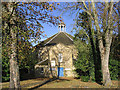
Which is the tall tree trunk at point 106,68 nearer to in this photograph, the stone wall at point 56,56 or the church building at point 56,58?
the church building at point 56,58

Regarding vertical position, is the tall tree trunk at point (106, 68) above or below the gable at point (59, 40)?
below

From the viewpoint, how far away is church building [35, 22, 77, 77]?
80.9 feet

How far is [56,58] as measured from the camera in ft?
84.6

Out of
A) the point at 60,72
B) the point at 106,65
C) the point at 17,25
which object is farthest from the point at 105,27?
the point at 60,72

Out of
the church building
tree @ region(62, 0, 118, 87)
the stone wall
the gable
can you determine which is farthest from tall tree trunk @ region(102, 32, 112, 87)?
the gable

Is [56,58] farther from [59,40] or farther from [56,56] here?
[59,40]

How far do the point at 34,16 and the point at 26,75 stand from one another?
20.0 metres

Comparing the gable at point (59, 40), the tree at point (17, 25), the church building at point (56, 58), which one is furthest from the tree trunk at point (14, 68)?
the gable at point (59, 40)

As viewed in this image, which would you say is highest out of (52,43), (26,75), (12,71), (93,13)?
(93,13)

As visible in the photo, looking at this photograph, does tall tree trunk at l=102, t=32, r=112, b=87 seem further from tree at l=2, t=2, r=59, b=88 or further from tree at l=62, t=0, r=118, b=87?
tree at l=2, t=2, r=59, b=88

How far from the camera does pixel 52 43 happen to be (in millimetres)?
26547

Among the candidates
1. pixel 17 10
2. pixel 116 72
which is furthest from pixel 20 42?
pixel 116 72

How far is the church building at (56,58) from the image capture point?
2467 centimetres

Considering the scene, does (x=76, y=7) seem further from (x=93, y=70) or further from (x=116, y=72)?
(x=116, y=72)
